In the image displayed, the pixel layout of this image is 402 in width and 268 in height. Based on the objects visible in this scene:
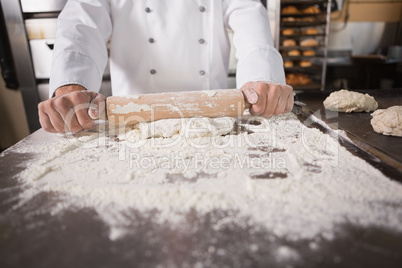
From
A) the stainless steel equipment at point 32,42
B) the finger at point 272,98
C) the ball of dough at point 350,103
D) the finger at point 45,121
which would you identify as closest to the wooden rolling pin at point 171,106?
the finger at point 272,98

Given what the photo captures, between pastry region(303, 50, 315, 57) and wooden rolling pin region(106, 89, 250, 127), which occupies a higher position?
wooden rolling pin region(106, 89, 250, 127)

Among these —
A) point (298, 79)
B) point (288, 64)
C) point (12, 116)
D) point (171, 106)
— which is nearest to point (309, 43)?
point (288, 64)

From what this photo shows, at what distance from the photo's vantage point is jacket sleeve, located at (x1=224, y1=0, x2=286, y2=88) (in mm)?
1395

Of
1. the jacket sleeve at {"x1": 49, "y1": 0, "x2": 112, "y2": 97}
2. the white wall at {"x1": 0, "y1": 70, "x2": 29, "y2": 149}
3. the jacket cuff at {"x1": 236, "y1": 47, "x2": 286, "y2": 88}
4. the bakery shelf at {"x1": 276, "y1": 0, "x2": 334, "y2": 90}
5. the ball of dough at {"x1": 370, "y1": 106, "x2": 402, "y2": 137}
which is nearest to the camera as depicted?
the ball of dough at {"x1": 370, "y1": 106, "x2": 402, "y2": 137}

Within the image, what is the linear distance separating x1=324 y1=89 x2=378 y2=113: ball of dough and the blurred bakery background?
178 centimetres

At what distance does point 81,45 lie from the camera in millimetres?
1376

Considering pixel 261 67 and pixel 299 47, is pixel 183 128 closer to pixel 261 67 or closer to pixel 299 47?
pixel 261 67

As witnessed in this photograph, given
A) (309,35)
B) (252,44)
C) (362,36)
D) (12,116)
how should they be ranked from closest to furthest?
1. (252,44)
2. (12,116)
3. (309,35)
4. (362,36)

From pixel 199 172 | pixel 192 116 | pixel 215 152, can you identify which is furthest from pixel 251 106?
pixel 199 172

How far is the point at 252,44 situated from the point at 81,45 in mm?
914

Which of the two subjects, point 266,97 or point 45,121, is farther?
point 266,97

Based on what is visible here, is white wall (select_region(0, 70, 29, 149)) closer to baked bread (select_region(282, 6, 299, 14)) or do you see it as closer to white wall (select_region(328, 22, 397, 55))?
baked bread (select_region(282, 6, 299, 14))

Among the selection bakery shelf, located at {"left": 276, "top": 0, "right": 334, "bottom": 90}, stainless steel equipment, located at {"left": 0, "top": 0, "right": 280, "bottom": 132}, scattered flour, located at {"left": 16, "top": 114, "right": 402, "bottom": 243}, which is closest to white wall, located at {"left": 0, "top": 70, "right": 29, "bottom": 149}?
stainless steel equipment, located at {"left": 0, "top": 0, "right": 280, "bottom": 132}

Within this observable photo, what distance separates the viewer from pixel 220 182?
0.76 metres
